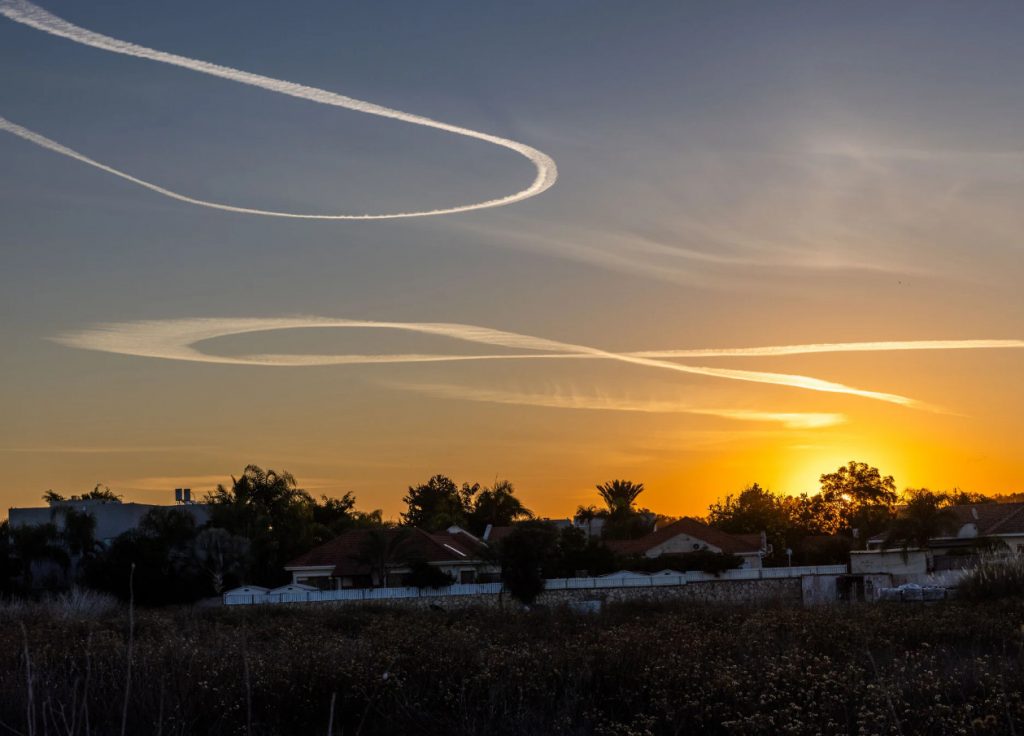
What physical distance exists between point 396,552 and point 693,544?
15655 mm

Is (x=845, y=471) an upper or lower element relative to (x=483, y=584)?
upper

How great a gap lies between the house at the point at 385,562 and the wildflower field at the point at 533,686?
99.2ft

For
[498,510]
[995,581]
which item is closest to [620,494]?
[498,510]

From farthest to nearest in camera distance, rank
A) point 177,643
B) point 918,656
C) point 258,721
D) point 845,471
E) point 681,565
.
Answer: point 845,471 < point 681,565 < point 177,643 < point 918,656 < point 258,721

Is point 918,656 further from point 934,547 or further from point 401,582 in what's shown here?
point 934,547

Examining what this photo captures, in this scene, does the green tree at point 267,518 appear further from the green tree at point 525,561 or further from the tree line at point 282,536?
the green tree at point 525,561

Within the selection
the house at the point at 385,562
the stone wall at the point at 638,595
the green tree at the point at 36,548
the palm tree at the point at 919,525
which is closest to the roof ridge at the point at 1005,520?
the palm tree at the point at 919,525

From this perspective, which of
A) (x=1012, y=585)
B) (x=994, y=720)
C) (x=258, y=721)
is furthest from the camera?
(x=1012, y=585)

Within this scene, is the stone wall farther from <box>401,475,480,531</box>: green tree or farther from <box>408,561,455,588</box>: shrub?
<box>401,475,480,531</box>: green tree

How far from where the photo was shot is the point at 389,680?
51.3ft

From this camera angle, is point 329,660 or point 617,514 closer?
point 329,660

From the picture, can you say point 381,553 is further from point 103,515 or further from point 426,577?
point 103,515

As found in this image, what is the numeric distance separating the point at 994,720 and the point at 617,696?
5.05m

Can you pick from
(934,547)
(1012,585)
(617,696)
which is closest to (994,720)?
(617,696)
